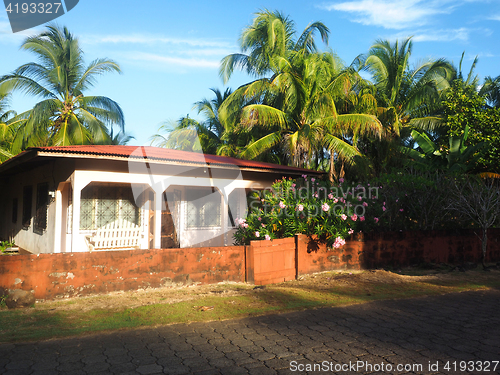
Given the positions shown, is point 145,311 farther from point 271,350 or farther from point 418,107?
point 418,107

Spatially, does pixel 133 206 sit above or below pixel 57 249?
above

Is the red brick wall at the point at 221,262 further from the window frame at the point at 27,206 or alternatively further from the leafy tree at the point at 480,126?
the window frame at the point at 27,206

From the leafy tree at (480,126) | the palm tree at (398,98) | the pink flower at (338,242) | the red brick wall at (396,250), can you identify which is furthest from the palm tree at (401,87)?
the pink flower at (338,242)

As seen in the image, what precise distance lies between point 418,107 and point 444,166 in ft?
23.5

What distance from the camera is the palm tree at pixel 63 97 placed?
736 inches

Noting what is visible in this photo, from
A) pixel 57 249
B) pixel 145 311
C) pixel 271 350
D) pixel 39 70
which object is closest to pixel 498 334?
pixel 271 350

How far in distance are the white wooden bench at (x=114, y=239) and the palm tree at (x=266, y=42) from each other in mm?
10472

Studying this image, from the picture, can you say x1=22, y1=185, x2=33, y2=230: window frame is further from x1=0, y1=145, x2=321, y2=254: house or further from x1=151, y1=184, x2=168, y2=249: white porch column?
x1=151, y1=184, x2=168, y2=249: white porch column

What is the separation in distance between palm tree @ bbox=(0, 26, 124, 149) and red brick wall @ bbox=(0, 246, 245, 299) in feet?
46.0

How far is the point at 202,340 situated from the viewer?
458cm

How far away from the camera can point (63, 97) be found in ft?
68.0

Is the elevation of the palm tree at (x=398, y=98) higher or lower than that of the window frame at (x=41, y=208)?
higher

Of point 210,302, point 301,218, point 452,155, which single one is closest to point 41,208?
point 301,218

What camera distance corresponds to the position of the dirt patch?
602 cm
